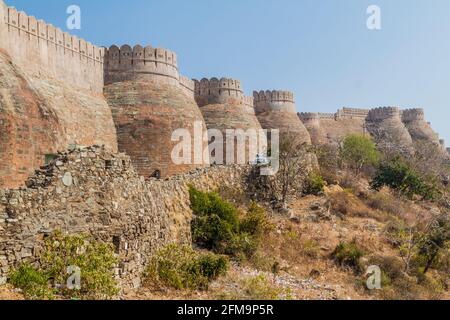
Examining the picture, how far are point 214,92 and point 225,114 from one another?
1.58 meters

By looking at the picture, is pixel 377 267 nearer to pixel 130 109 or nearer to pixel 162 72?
pixel 130 109

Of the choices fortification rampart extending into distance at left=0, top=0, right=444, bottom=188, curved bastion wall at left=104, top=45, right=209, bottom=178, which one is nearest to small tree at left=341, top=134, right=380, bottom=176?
fortification rampart extending into distance at left=0, top=0, right=444, bottom=188

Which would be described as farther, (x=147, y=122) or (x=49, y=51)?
(x=147, y=122)

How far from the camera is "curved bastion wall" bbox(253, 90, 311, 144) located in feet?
98.8

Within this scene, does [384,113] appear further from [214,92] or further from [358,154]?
[214,92]

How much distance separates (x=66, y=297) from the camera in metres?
7.04

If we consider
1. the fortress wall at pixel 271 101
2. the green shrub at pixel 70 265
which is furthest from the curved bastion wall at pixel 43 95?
the fortress wall at pixel 271 101

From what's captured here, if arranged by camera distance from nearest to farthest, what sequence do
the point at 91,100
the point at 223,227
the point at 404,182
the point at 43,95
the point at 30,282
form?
the point at 30,282
the point at 223,227
the point at 43,95
the point at 91,100
the point at 404,182

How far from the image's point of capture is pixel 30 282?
260 inches

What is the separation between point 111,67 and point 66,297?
14.2 m

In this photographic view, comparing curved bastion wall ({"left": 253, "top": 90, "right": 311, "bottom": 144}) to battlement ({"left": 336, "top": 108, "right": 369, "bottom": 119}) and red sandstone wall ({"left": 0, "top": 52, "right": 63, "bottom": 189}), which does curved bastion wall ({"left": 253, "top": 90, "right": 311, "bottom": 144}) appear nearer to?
battlement ({"left": 336, "top": 108, "right": 369, "bottom": 119})

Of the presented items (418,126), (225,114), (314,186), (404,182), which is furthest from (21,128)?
(418,126)

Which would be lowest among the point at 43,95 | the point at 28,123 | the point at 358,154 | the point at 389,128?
the point at 358,154

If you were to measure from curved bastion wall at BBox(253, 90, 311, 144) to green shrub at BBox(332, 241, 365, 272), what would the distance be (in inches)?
672
